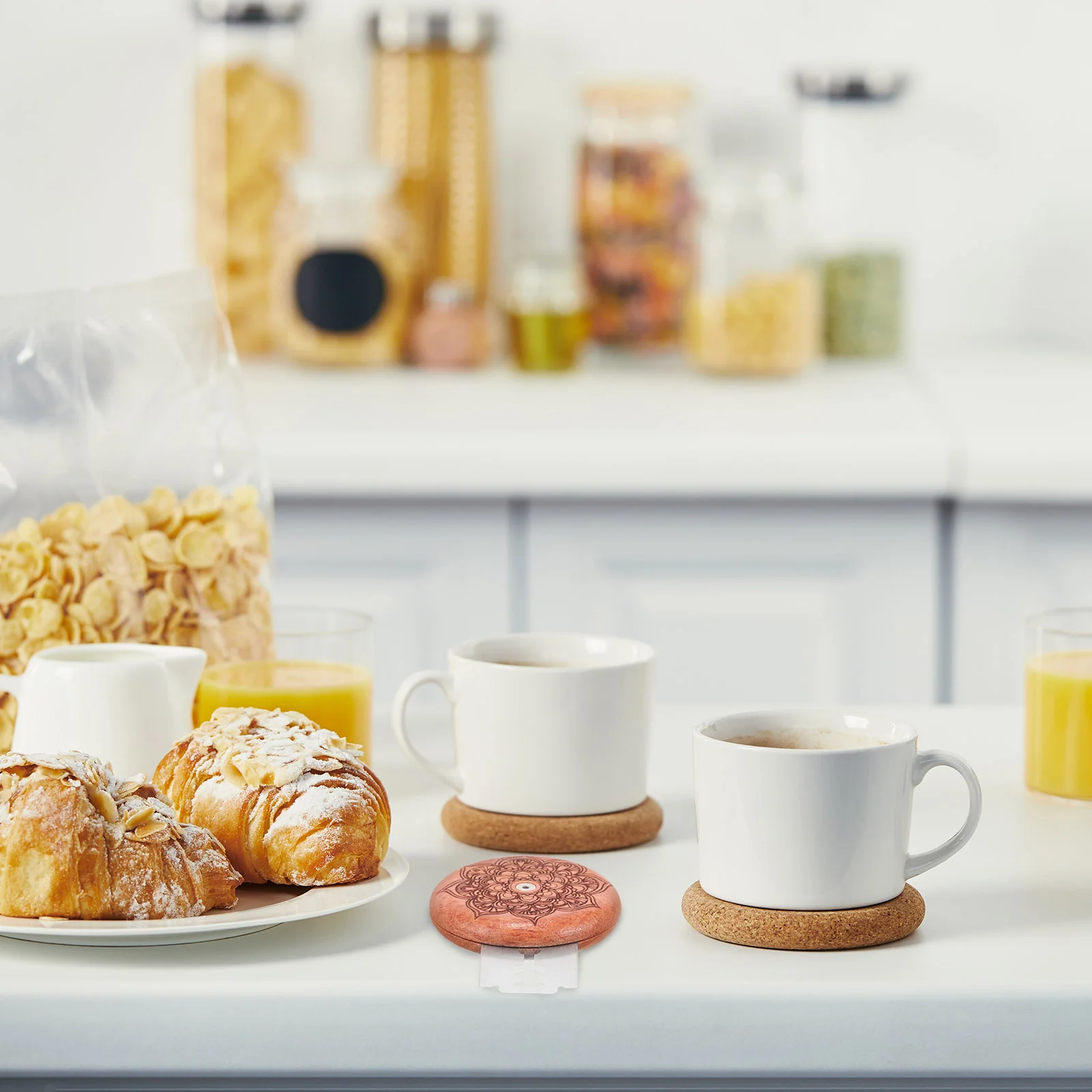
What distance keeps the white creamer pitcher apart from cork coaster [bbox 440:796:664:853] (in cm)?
14

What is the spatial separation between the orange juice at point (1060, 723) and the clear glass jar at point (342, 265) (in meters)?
1.33

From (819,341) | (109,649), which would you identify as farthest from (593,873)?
(819,341)

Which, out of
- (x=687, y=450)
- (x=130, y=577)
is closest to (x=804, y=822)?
(x=130, y=577)

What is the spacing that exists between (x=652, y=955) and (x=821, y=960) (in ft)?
0.20

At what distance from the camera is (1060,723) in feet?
2.54

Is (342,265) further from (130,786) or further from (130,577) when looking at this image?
(130,786)

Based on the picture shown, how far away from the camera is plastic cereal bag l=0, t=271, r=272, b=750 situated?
2.54ft

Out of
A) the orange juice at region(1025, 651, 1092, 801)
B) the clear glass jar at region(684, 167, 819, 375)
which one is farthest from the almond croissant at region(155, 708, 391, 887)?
the clear glass jar at region(684, 167, 819, 375)

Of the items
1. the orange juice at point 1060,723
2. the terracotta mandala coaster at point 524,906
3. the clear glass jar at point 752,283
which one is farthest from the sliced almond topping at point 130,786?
A: the clear glass jar at point 752,283

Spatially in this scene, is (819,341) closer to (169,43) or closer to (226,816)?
(169,43)

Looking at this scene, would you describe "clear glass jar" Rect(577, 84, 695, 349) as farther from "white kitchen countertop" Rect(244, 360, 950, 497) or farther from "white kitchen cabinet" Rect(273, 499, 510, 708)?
"white kitchen cabinet" Rect(273, 499, 510, 708)

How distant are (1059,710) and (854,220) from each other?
55.9 inches

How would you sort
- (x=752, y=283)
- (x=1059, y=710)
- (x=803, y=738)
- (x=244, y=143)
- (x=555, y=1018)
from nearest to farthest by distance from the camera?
(x=555, y=1018) < (x=803, y=738) < (x=1059, y=710) < (x=752, y=283) < (x=244, y=143)

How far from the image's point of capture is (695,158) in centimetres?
207
